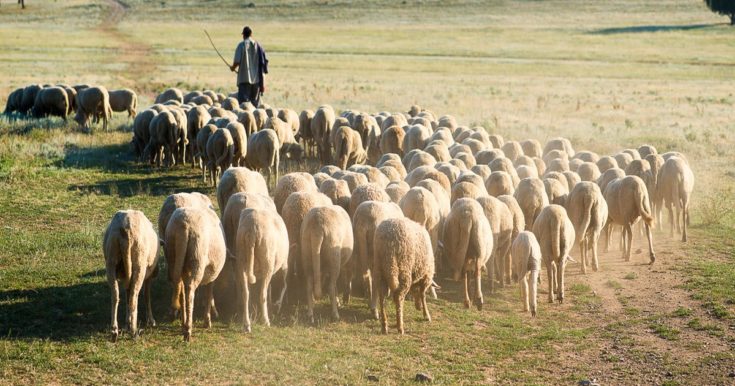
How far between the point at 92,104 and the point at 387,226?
1863 cm

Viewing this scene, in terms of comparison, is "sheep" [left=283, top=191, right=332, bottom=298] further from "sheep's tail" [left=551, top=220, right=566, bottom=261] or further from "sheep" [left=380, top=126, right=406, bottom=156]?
"sheep" [left=380, top=126, right=406, bottom=156]

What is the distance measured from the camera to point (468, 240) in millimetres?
10992

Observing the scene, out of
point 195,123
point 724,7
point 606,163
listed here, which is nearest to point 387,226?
point 606,163

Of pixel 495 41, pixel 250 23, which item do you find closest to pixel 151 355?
pixel 495 41

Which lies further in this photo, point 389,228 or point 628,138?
point 628,138

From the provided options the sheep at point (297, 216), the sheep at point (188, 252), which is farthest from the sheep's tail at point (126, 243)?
the sheep at point (297, 216)

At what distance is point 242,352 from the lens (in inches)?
348

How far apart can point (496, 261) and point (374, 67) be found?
43.6m

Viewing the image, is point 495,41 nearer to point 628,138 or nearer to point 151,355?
point 628,138

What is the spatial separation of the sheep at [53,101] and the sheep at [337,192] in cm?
1793

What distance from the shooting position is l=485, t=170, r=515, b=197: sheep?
13727 mm

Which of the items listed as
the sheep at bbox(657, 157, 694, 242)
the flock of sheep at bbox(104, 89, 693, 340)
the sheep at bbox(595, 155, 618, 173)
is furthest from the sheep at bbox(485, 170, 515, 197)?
the sheep at bbox(595, 155, 618, 173)

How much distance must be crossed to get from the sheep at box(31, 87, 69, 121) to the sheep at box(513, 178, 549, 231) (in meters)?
19.4

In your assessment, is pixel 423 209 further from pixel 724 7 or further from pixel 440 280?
pixel 724 7
